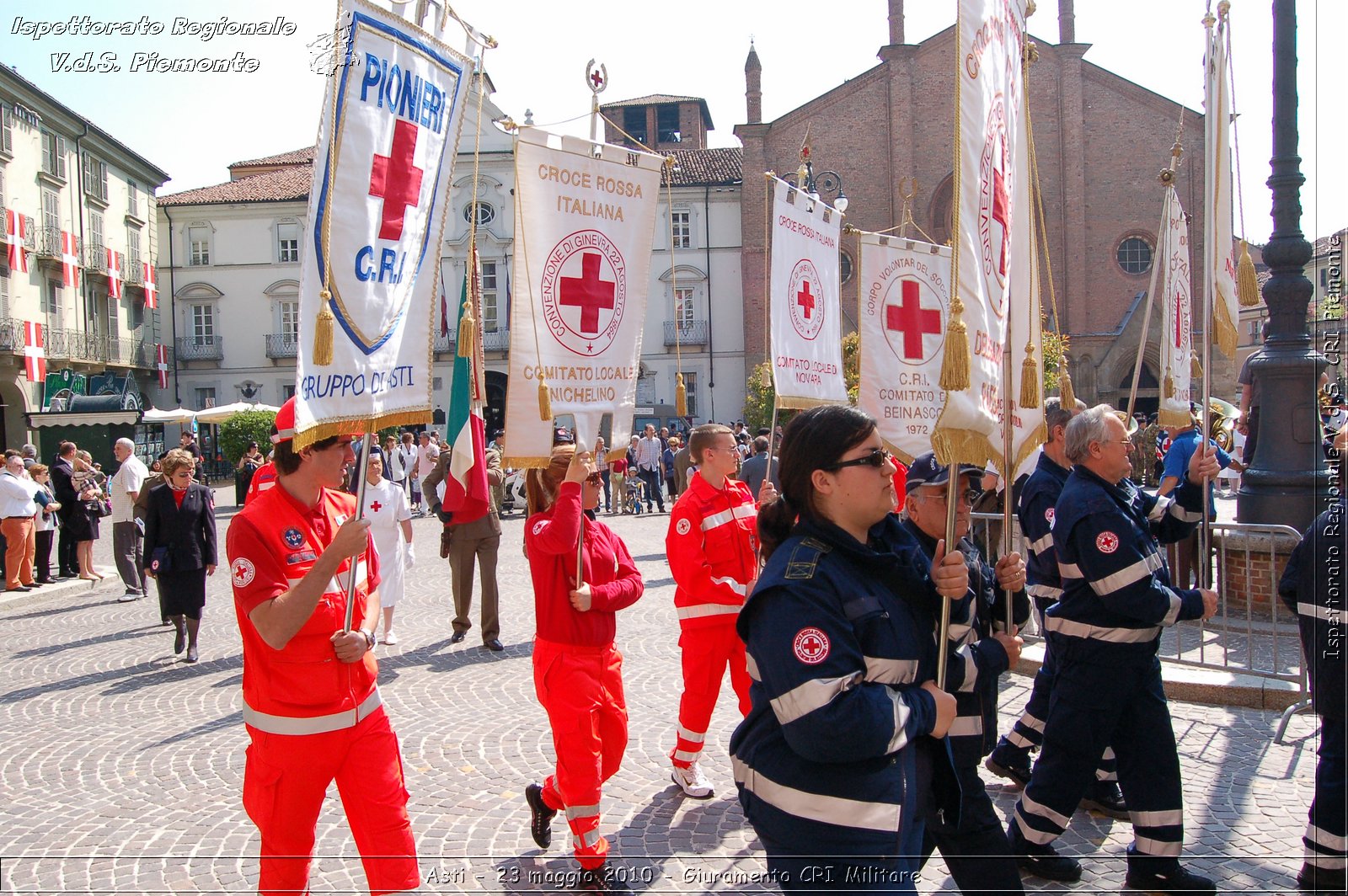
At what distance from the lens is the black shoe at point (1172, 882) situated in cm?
369

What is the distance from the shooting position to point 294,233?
43.4m

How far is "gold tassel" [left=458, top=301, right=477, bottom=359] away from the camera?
3.97 metres

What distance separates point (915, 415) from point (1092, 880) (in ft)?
12.5

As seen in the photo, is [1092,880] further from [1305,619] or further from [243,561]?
[243,561]

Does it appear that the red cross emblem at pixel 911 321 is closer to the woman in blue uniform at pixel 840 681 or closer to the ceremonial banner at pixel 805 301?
the ceremonial banner at pixel 805 301

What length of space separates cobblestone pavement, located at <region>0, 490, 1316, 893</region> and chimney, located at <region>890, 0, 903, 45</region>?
34.8 m

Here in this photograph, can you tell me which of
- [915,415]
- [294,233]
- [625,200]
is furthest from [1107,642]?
[294,233]

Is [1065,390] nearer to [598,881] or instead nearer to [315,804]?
[598,881]

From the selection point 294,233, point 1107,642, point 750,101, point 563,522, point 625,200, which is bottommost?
point 1107,642

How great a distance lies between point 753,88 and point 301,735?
42.1m

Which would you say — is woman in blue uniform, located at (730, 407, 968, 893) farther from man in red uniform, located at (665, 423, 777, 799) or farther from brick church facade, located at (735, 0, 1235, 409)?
brick church facade, located at (735, 0, 1235, 409)

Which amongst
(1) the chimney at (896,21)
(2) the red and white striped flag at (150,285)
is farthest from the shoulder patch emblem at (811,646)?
(2) the red and white striped flag at (150,285)

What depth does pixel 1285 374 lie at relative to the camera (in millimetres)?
8180

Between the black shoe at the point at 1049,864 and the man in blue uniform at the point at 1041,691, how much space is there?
0.67m
